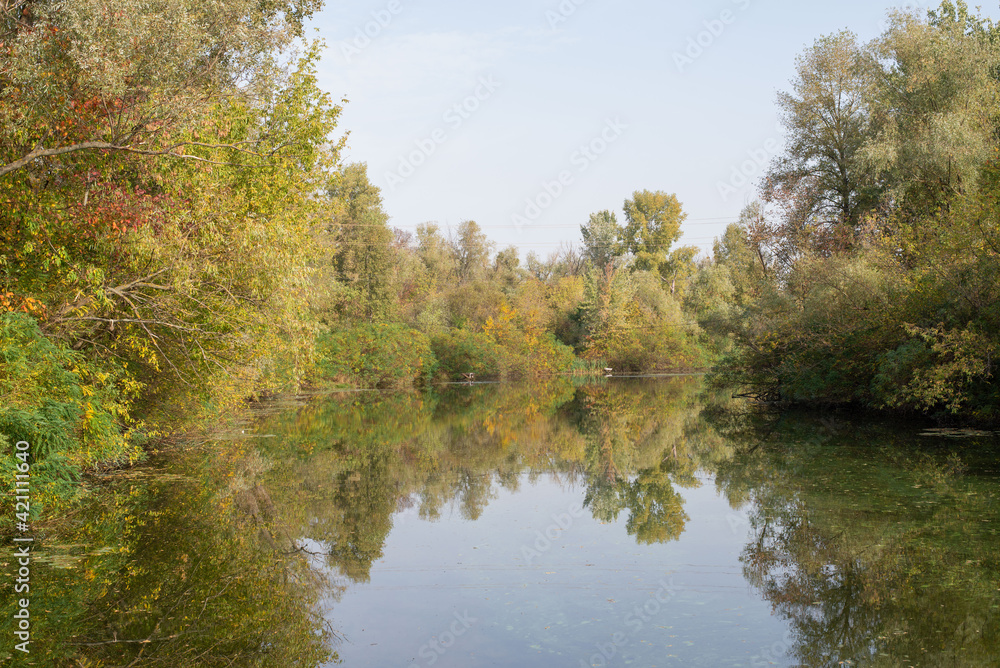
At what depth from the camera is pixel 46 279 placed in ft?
35.3

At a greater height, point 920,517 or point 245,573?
point 920,517

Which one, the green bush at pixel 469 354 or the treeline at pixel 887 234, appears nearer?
the treeline at pixel 887 234

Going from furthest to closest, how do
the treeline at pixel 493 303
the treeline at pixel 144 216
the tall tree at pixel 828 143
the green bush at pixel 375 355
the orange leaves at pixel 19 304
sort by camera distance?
the treeline at pixel 493 303
the green bush at pixel 375 355
the tall tree at pixel 828 143
the treeline at pixel 144 216
the orange leaves at pixel 19 304

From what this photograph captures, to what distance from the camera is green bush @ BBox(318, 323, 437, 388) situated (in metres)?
39.8

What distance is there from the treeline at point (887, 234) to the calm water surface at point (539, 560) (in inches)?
111

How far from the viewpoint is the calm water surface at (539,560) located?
6145 millimetres

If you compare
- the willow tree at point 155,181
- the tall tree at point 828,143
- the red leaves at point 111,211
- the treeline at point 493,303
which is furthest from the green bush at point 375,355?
the red leaves at point 111,211

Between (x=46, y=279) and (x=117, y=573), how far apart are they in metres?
4.93

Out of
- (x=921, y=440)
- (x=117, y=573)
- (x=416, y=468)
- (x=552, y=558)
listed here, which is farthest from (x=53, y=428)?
(x=921, y=440)

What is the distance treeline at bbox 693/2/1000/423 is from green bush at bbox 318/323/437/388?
16.4 meters

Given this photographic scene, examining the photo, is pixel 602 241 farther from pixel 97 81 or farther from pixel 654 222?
pixel 97 81

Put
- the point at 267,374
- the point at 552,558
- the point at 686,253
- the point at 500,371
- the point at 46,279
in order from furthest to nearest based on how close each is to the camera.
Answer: the point at 686,253 < the point at 500,371 < the point at 267,374 < the point at 46,279 < the point at 552,558

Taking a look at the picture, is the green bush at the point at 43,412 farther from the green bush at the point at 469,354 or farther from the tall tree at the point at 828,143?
the green bush at the point at 469,354

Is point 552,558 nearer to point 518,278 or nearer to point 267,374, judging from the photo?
point 267,374
